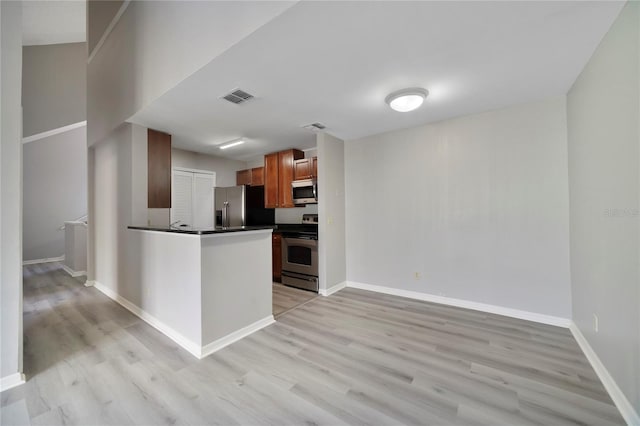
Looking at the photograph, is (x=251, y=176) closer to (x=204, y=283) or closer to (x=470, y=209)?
(x=204, y=283)

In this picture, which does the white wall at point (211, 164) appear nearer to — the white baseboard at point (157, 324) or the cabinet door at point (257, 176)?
the cabinet door at point (257, 176)

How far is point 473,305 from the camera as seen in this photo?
3.16 meters

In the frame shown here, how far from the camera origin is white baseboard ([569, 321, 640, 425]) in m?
1.44

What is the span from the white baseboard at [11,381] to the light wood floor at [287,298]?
6.76 ft

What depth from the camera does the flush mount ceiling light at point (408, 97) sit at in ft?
8.10

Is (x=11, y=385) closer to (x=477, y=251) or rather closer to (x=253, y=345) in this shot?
(x=253, y=345)

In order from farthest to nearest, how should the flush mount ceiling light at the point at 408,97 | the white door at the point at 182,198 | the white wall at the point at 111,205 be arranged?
the white door at the point at 182,198, the white wall at the point at 111,205, the flush mount ceiling light at the point at 408,97

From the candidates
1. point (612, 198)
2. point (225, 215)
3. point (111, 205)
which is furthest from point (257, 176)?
point (612, 198)

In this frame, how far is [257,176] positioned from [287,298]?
9.48 ft

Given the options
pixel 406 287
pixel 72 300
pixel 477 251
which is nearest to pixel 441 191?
pixel 477 251

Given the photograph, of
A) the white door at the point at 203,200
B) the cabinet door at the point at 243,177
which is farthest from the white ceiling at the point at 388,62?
the cabinet door at the point at 243,177

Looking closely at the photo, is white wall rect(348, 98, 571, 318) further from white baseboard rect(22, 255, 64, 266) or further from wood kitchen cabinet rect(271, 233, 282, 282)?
white baseboard rect(22, 255, 64, 266)

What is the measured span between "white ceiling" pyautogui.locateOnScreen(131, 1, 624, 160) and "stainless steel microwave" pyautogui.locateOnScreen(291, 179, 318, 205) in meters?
1.12

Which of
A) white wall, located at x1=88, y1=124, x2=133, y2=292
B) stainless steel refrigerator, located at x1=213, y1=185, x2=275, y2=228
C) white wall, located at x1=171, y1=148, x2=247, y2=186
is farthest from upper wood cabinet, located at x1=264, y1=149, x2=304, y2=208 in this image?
white wall, located at x1=88, y1=124, x2=133, y2=292
